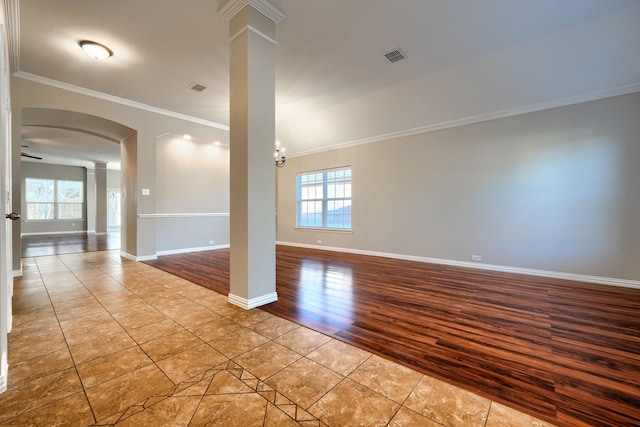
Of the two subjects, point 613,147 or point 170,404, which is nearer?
point 170,404

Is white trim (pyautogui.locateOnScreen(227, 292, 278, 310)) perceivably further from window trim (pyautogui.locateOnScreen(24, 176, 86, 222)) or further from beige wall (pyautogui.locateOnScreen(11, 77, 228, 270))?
window trim (pyautogui.locateOnScreen(24, 176, 86, 222))

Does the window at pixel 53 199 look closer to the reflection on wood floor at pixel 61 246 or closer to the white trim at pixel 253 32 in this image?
the reflection on wood floor at pixel 61 246

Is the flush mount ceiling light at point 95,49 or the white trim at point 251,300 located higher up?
the flush mount ceiling light at point 95,49

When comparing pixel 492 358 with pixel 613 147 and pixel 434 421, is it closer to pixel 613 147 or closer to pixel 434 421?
pixel 434 421

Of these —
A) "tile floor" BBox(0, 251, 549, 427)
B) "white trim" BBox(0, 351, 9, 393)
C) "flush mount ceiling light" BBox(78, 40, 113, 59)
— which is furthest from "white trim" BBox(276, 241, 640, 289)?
"flush mount ceiling light" BBox(78, 40, 113, 59)

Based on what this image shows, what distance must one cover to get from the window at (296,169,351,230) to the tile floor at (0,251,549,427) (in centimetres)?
432

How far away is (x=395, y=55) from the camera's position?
11.7 ft

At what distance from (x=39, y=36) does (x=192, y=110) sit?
7.97ft

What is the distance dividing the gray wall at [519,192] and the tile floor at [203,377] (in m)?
3.78

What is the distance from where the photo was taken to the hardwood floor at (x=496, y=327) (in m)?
1.49

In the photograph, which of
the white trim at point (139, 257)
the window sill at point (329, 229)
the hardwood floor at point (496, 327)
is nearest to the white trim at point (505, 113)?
the window sill at point (329, 229)

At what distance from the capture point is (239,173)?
271 cm

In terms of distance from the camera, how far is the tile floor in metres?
1.27

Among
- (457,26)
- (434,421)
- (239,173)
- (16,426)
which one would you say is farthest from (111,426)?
(457,26)
